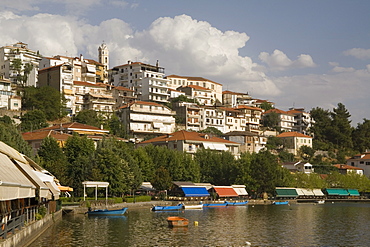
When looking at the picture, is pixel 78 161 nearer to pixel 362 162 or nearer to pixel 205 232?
pixel 205 232

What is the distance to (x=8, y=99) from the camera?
348ft

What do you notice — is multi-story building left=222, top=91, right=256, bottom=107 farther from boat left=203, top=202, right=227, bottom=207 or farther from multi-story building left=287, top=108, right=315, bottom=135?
boat left=203, top=202, right=227, bottom=207

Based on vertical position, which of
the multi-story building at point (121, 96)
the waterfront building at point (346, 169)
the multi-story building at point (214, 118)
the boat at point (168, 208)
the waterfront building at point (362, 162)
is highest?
the multi-story building at point (121, 96)

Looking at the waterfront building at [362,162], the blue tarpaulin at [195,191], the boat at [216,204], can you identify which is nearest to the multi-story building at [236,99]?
the waterfront building at [362,162]

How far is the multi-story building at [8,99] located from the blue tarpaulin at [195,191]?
144 feet

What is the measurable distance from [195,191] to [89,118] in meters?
36.6

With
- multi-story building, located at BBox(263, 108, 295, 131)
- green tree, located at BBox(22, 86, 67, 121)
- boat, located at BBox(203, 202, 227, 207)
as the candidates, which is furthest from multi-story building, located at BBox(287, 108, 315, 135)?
boat, located at BBox(203, 202, 227, 207)

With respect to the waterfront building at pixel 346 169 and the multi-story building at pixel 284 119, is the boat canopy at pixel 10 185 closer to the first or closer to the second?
the waterfront building at pixel 346 169

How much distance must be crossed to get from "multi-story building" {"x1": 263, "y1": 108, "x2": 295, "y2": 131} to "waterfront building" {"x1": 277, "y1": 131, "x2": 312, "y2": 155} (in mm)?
16349

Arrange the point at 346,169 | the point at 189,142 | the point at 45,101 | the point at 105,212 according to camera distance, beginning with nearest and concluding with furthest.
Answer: the point at 105,212, the point at 189,142, the point at 45,101, the point at 346,169

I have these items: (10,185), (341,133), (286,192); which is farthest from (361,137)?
(10,185)

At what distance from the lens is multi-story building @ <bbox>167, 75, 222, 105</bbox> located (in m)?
158

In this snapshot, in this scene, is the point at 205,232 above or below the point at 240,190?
below

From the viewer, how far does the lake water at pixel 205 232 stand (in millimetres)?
38000
